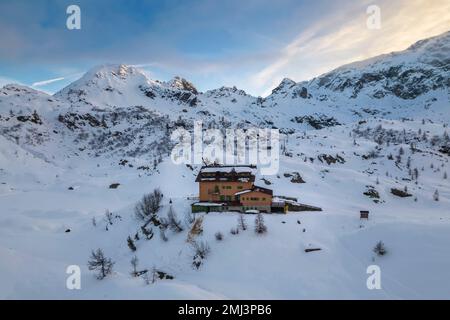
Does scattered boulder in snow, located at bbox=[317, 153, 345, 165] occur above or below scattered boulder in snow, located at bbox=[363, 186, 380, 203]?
above

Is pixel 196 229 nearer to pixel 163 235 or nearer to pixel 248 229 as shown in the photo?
pixel 163 235

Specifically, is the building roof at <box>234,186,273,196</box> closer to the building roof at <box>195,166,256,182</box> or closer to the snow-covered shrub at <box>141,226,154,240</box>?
the building roof at <box>195,166,256,182</box>

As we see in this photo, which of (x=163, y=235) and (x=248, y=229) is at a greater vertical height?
(x=248, y=229)

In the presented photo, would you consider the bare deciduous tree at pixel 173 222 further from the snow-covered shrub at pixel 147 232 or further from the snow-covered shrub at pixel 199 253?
the snow-covered shrub at pixel 199 253

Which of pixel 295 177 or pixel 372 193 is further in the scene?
pixel 295 177

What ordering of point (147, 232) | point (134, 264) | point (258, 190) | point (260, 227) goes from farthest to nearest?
point (258, 190) → point (147, 232) → point (260, 227) → point (134, 264)

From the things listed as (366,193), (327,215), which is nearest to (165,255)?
(327,215)

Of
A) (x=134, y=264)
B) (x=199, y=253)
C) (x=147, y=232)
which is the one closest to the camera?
(x=134, y=264)

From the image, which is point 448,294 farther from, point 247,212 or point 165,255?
point 165,255

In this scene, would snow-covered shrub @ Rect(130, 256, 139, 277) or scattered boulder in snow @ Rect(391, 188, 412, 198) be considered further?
scattered boulder in snow @ Rect(391, 188, 412, 198)

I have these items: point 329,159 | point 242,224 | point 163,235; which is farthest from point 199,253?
point 329,159

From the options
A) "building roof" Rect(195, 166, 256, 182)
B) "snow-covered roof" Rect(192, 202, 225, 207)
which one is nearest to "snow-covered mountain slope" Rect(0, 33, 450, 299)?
"snow-covered roof" Rect(192, 202, 225, 207)
